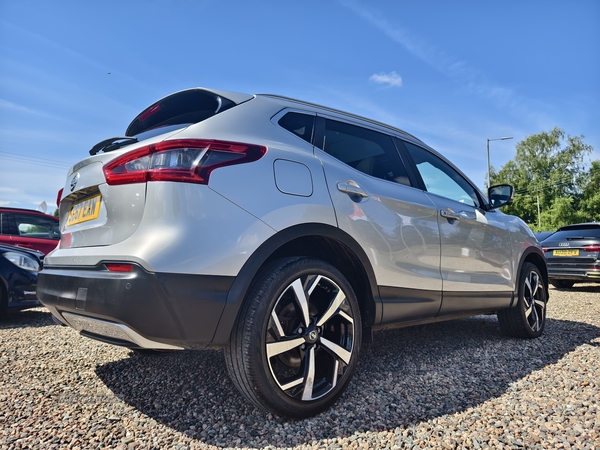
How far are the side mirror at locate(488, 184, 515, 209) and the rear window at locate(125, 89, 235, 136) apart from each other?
9.25ft

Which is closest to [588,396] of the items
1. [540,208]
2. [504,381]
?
[504,381]

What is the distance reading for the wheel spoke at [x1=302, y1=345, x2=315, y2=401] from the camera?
2062 mm

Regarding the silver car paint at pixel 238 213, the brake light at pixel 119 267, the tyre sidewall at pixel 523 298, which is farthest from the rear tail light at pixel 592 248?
the brake light at pixel 119 267

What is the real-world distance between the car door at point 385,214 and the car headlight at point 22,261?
417 centimetres

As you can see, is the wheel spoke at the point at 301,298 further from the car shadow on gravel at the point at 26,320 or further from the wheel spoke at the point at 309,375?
the car shadow on gravel at the point at 26,320

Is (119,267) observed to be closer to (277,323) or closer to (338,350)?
(277,323)

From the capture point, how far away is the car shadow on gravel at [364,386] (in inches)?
79.6

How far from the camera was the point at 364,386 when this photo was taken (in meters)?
2.55

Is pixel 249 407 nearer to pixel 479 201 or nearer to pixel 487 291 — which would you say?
pixel 487 291

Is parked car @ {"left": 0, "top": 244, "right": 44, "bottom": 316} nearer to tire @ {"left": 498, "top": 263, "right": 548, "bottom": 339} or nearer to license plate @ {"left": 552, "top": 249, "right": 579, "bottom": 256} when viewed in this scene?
tire @ {"left": 498, "top": 263, "right": 548, "bottom": 339}

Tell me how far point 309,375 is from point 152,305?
0.85 m

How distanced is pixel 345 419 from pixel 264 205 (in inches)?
45.6

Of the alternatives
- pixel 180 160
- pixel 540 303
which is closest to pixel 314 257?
pixel 180 160

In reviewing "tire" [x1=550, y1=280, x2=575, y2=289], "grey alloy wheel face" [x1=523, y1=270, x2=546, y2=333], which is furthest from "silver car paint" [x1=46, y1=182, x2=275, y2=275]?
"tire" [x1=550, y1=280, x2=575, y2=289]
